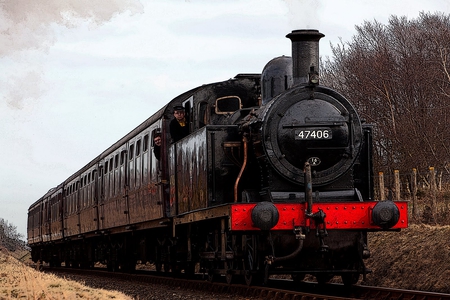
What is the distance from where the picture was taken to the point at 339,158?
431 inches

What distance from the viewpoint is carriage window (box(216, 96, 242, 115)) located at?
13.1 metres

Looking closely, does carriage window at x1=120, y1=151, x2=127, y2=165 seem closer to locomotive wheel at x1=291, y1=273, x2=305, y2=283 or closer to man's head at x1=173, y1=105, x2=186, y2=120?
man's head at x1=173, y1=105, x2=186, y2=120

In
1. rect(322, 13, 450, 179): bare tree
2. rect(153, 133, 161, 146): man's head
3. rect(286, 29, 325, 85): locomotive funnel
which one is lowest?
rect(153, 133, 161, 146): man's head

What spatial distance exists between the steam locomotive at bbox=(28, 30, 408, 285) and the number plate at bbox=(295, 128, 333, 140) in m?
0.01

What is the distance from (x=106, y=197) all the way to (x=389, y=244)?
8148mm

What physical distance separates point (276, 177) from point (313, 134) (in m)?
0.78

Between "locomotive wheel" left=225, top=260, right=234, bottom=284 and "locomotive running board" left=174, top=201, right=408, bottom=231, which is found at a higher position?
"locomotive running board" left=174, top=201, right=408, bottom=231

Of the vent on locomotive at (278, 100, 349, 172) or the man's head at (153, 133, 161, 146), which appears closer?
the vent on locomotive at (278, 100, 349, 172)

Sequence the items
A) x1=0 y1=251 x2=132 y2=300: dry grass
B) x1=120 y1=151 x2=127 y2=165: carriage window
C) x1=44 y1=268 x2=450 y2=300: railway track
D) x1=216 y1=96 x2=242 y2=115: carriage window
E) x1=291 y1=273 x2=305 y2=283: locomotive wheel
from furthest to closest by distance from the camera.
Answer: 1. x1=120 y1=151 x2=127 y2=165: carriage window
2. x1=291 y1=273 x2=305 y2=283: locomotive wheel
3. x1=216 y1=96 x2=242 y2=115: carriage window
4. x1=44 y1=268 x2=450 y2=300: railway track
5. x1=0 y1=251 x2=132 y2=300: dry grass

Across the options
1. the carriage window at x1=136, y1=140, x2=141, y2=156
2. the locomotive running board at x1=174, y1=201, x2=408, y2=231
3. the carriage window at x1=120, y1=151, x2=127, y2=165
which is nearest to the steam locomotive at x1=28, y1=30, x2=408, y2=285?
the locomotive running board at x1=174, y1=201, x2=408, y2=231

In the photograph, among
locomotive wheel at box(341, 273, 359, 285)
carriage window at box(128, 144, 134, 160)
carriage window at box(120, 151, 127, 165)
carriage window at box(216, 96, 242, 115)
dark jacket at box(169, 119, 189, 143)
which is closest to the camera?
locomotive wheel at box(341, 273, 359, 285)

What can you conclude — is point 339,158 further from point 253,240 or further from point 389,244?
point 389,244

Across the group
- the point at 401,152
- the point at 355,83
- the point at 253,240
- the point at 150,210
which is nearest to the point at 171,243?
the point at 150,210

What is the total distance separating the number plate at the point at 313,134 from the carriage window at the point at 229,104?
2435 mm
